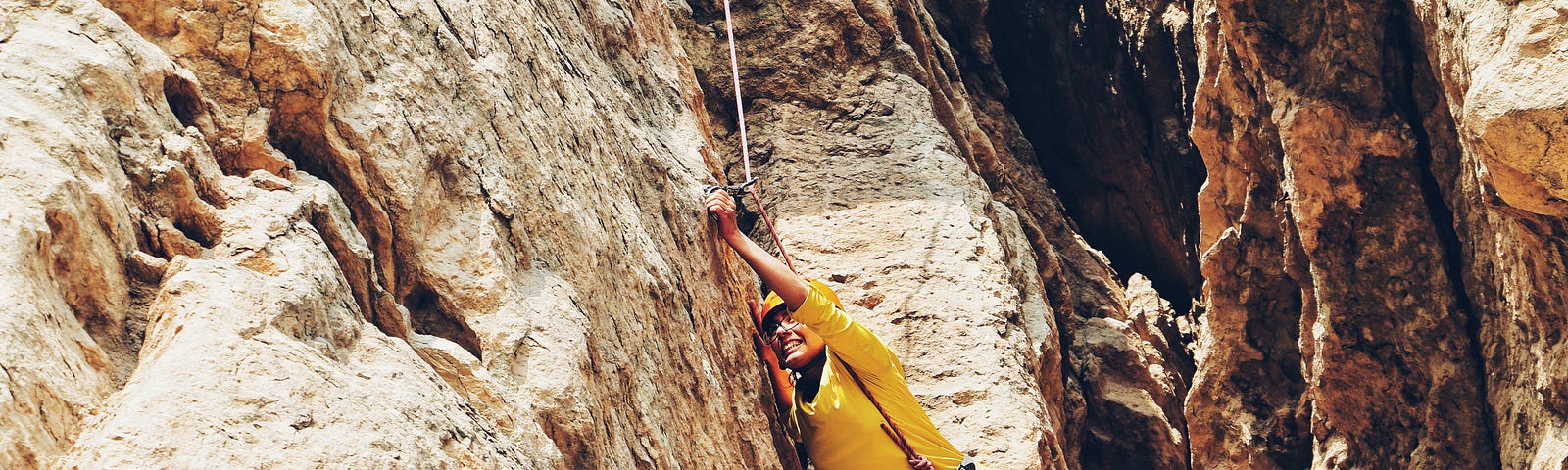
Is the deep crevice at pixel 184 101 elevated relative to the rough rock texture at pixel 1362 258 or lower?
lower

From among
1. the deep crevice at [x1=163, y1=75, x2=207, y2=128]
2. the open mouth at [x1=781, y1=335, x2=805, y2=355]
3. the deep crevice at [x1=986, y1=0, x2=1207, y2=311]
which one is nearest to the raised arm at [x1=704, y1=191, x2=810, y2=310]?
the open mouth at [x1=781, y1=335, x2=805, y2=355]

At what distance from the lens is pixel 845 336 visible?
583cm

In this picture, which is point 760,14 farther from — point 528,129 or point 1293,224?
point 528,129

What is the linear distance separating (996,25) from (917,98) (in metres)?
4.66

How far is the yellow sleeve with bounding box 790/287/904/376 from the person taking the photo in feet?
18.6

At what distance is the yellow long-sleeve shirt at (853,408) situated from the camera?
574cm

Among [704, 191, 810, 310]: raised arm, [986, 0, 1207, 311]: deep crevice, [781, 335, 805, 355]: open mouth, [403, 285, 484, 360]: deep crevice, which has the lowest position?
[403, 285, 484, 360]: deep crevice

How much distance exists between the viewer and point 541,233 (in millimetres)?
4410

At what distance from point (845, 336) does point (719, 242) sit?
67 cm

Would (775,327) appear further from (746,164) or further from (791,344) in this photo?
(746,164)

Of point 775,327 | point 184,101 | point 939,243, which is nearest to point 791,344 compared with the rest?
point 775,327

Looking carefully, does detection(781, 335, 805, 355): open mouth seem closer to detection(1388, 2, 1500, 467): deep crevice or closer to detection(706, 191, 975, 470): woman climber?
detection(706, 191, 975, 470): woman climber

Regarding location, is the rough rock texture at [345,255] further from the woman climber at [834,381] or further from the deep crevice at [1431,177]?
the deep crevice at [1431,177]

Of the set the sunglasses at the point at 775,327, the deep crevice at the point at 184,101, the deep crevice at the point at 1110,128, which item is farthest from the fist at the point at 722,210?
the deep crevice at the point at 1110,128
